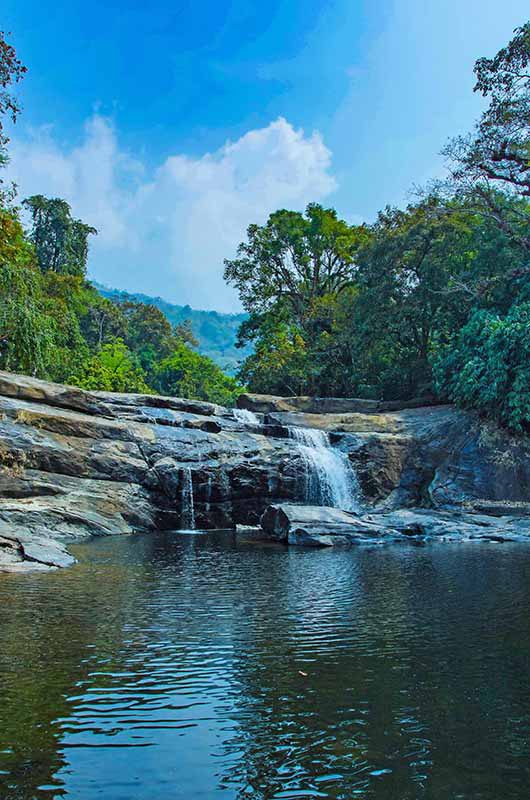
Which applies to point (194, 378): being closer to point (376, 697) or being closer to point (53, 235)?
point (53, 235)

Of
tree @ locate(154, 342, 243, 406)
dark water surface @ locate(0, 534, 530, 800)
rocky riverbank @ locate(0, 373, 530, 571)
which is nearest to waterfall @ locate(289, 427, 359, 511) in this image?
rocky riverbank @ locate(0, 373, 530, 571)

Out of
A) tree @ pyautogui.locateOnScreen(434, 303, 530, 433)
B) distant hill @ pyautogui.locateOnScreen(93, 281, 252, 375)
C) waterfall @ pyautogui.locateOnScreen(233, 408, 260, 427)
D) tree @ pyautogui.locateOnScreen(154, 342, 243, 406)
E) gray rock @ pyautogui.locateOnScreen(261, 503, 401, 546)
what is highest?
distant hill @ pyautogui.locateOnScreen(93, 281, 252, 375)

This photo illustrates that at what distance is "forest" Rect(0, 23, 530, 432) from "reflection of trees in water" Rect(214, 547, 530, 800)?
39.4ft

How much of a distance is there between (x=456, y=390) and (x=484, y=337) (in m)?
1.90

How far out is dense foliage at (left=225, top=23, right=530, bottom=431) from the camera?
60.2 feet

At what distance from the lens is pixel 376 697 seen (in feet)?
12.8

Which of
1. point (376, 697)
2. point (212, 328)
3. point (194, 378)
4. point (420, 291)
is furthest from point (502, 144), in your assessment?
point (212, 328)

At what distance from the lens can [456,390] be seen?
62.4 feet

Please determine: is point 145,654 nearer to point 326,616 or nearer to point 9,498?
point 326,616

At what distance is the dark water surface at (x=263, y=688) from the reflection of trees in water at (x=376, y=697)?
0.01m

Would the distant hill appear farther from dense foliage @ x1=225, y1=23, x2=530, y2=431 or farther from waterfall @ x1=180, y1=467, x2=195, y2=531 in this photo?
waterfall @ x1=180, y1=467, x2=195, y2=531

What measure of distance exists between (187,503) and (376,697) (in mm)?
12038

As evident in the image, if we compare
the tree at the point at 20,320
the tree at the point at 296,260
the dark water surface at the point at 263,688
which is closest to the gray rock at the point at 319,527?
the dark water surface at the point at 263,688

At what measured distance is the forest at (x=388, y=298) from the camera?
17.8 m
